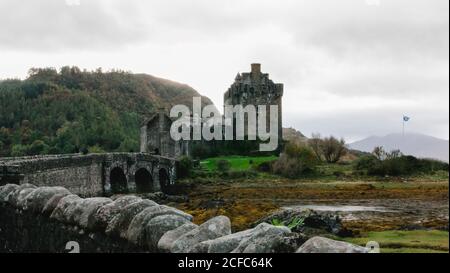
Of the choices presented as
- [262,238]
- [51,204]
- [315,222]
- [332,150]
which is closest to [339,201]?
[315,222]

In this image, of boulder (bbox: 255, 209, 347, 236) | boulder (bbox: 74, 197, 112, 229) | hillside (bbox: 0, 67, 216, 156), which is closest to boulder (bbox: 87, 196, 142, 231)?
boulder (bbox: 74, 197, 112, 229)

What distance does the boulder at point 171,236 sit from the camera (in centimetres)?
486

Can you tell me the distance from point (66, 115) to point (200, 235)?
10524 centimetres

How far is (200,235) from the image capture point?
15.6 feet

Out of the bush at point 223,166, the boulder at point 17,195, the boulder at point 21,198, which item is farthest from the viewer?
the bush at point 223,166

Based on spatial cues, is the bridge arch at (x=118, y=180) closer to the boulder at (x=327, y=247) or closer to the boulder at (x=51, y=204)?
the boulder at (x=51, y=204)

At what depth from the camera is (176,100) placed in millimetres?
188000

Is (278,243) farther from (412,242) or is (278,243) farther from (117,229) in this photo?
(412,242)

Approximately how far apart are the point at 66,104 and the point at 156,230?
109080 mm

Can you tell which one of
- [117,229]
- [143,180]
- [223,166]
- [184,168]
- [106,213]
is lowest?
[143,180]

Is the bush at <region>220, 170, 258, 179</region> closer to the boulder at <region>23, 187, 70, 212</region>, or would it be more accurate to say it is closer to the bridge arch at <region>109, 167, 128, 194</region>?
the bridge arch at <region>109, 167, 128, 194</region>

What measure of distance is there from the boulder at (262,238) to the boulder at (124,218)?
1.74 meters

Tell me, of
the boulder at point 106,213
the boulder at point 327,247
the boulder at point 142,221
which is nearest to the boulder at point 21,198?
the boulder at point 106,213
